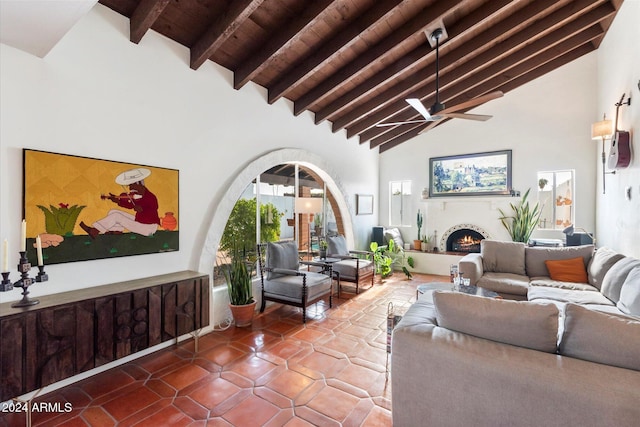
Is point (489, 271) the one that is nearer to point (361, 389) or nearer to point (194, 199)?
point (361, 389)

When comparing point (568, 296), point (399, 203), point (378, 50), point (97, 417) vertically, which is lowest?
point (97, 417)

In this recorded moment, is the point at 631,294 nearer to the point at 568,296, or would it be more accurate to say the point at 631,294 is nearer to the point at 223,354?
the point at 568,296

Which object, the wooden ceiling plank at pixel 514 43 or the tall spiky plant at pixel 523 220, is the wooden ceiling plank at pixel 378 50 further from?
the tall spiky plant at pixel 523 220

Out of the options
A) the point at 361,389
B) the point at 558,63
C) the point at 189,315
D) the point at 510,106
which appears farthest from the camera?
the point at 510,106

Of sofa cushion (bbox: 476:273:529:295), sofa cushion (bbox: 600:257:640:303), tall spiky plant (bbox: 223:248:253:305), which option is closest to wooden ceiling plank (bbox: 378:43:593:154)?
sofa cushion (bbox: 476:273:529:295)

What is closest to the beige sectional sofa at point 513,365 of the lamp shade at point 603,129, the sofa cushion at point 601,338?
the sofa cushion at point 601,338

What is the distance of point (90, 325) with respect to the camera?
7.41ft

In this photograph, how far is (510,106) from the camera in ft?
20.1

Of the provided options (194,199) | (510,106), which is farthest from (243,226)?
(510,106)

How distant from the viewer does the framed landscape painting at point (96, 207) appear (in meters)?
2.29

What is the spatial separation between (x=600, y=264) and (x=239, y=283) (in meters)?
4.40

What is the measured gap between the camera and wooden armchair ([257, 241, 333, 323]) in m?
3.84

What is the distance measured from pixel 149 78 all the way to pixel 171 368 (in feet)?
9.25

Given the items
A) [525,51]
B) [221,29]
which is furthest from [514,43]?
[221,29]
